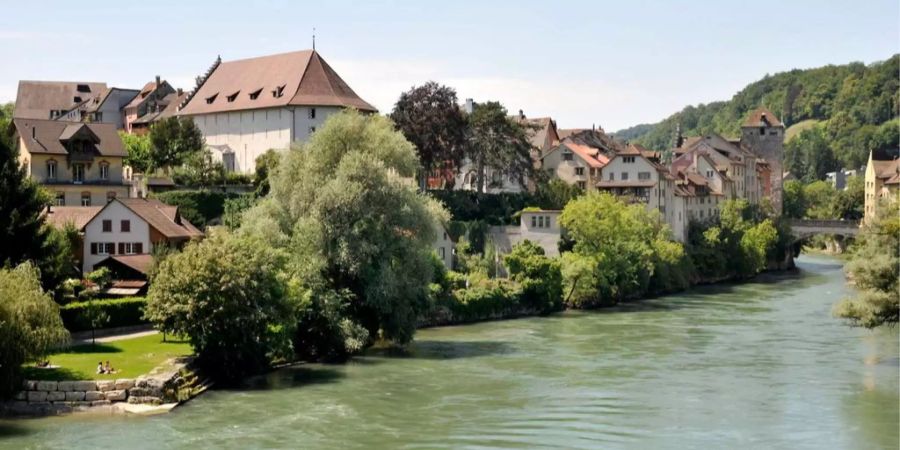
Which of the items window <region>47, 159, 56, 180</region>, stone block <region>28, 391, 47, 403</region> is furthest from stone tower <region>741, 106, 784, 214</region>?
stone block <region>28, 391, 47, 403</region>

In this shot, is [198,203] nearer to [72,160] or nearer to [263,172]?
[263,172]

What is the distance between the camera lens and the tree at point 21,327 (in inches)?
1331

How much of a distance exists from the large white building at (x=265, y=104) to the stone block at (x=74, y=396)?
127 ft

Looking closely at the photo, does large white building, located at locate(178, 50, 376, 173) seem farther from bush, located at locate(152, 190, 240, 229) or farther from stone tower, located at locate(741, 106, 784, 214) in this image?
stone tower, located at locate(741, 106, 784, 214)

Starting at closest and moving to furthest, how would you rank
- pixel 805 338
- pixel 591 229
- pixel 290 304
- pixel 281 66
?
pixel 290 304 < pixel 805 338 < pixel 591 229 < pixel 281 66

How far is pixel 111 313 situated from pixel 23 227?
172 inches

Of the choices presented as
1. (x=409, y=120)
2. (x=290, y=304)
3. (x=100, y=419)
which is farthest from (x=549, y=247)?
(x=100, y=419)

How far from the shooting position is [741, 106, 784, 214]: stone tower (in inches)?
4951

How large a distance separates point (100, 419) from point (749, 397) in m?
19.2

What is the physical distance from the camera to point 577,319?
195 feet

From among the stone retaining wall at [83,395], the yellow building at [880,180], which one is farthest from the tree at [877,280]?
the yellow building at [880,180]

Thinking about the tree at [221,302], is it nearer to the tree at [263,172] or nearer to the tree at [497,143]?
the tree at [263,172]

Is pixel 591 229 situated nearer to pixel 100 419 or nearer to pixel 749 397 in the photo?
pixel 749 397

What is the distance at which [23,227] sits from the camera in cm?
4216
